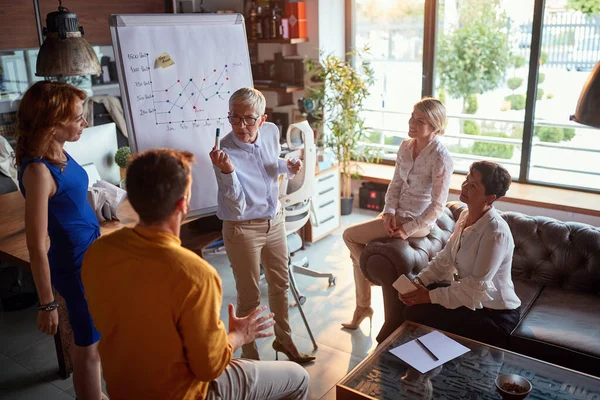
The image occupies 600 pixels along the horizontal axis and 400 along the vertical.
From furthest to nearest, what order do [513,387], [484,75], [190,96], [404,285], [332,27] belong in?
[332,27], [484,75], [190,96], [404,285], [513,387]

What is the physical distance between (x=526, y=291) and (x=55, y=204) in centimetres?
223

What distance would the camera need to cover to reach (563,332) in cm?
252

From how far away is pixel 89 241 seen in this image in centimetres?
223

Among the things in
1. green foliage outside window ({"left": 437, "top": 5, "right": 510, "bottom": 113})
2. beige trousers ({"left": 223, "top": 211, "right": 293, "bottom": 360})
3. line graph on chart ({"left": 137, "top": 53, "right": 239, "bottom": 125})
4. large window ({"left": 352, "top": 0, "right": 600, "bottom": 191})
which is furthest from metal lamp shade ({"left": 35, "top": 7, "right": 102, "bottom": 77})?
green foliage outside window ({"left": 437, "top": 5, "right": 510, "bottom": 113})

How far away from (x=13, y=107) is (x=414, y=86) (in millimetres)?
3590

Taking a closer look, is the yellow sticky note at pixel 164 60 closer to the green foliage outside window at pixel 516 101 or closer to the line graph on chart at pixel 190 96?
the line graph on chart at pixel 190 96

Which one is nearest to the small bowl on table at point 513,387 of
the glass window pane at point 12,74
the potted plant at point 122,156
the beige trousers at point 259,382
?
the beige trousers at point 259,382

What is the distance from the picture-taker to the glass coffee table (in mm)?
2109

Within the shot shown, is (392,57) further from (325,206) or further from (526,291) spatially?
(526,291)

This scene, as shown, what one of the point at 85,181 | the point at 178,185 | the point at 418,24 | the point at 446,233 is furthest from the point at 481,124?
the point at 178,185

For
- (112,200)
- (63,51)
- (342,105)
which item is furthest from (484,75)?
(63,51)

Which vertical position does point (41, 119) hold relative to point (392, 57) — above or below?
below

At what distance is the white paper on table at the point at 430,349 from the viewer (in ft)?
7.47

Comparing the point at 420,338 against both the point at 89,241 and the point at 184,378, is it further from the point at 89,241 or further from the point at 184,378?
the point at 89,241
